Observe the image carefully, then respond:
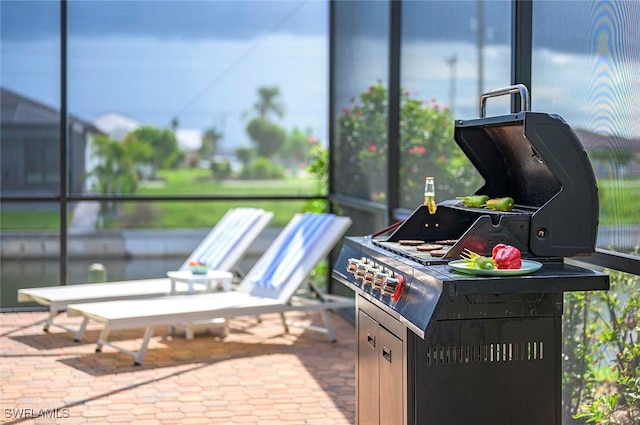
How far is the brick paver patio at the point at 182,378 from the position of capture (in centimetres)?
521

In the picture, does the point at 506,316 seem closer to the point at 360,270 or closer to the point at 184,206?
the point at 360,270

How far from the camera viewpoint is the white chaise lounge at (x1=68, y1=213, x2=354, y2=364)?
6355mm

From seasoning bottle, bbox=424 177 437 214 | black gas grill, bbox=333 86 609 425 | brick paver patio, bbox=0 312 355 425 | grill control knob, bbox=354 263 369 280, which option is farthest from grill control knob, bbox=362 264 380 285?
brick paver patio, bbox=0 312 355 425

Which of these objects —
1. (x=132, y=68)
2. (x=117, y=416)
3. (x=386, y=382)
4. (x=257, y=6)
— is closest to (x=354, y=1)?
(x=257, y=6)

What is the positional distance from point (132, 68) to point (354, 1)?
8.22 ft

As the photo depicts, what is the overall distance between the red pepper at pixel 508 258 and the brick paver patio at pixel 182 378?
202 centimetres

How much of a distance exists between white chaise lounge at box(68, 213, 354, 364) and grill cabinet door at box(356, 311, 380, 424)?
234cm

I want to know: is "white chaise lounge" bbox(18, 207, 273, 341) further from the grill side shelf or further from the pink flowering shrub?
the grill side shelf

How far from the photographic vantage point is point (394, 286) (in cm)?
356

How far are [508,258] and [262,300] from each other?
388 centimetres

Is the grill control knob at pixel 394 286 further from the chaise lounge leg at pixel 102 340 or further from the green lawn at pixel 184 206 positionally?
the green lawn at pixel 184 206

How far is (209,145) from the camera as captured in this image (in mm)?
9977

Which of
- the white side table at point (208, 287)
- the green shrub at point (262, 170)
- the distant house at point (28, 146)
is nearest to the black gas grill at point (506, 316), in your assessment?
the white side table at point (208, 287)

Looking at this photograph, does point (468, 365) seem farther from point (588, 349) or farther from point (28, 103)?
point (28, 103)
